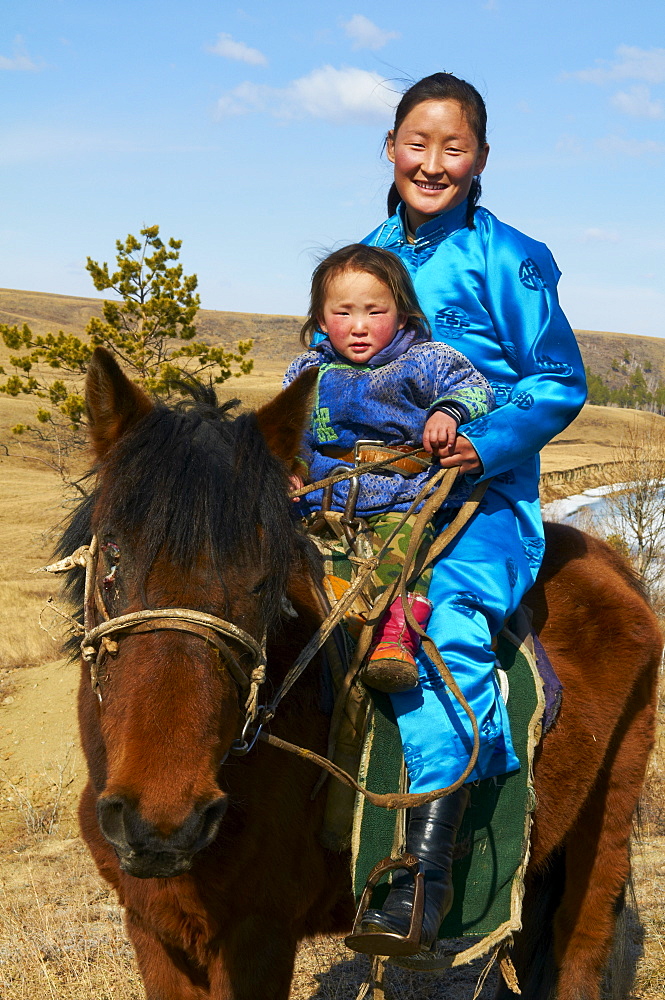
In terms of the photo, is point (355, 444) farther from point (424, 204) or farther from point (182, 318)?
point (182, 318)

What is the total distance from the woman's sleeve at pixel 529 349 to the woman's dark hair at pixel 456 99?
327 millimetres

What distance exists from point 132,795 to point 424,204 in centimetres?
287

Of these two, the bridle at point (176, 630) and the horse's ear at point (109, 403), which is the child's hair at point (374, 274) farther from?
the bridle at point (176, 630)

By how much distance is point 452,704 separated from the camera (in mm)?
3053

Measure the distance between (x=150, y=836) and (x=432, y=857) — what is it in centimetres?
135

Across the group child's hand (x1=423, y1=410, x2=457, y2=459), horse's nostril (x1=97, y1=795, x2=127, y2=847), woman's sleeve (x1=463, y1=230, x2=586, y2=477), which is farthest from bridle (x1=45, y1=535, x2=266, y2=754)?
woman's sleeve (x1=463, y1=230, x2=586, y2=477)

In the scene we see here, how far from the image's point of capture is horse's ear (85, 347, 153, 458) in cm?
251

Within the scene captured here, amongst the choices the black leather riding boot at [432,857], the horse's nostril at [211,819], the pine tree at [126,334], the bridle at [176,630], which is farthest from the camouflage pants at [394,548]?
the pine tree at [126,334]

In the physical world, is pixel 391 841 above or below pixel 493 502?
below

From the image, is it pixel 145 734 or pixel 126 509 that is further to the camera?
pixel 126 509

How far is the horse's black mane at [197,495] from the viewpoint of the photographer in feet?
7.53

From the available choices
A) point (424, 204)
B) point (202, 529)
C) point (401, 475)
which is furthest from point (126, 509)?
point (424, 204)

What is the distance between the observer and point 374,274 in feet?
11.4

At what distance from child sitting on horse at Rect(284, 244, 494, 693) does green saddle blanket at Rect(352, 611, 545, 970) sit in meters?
0.56
